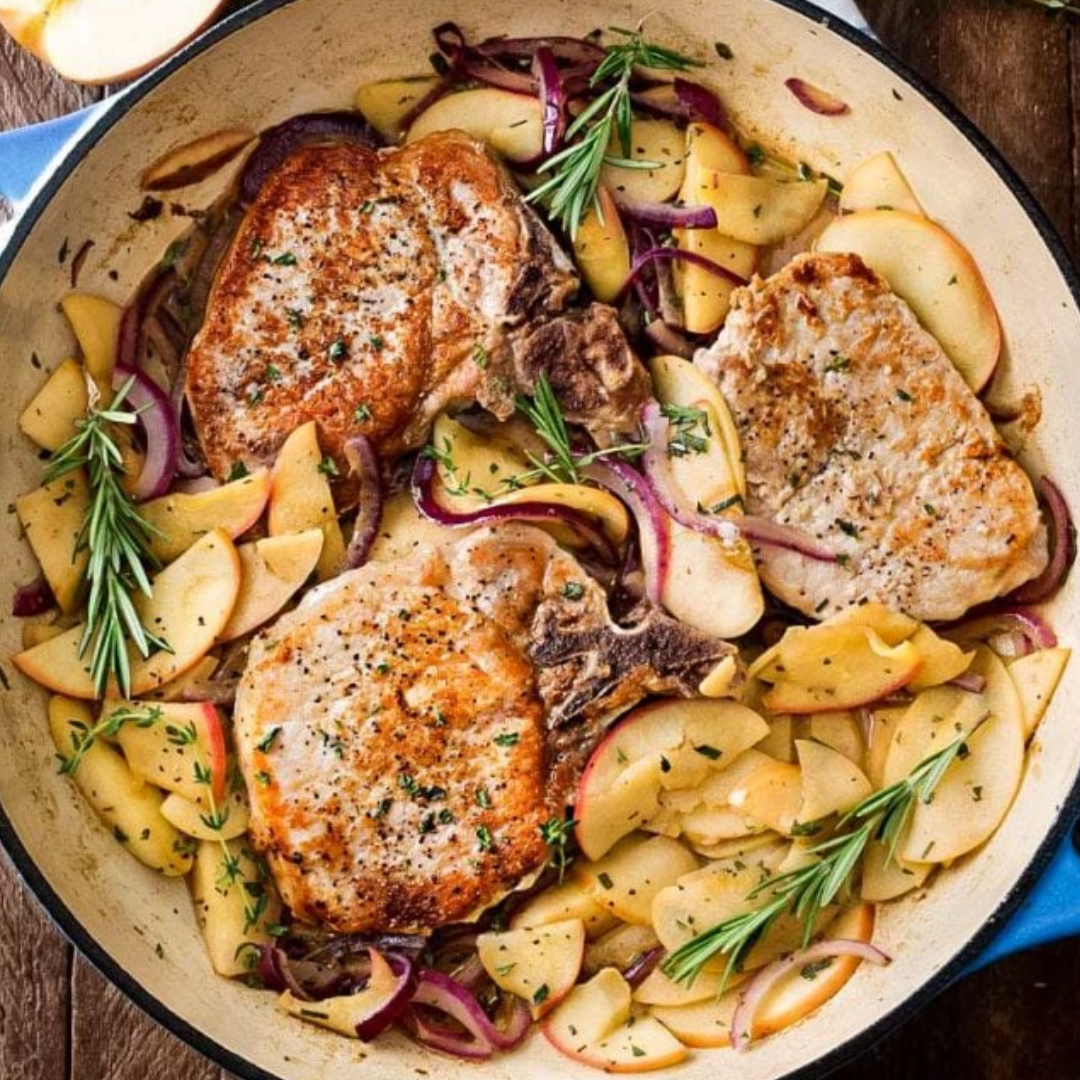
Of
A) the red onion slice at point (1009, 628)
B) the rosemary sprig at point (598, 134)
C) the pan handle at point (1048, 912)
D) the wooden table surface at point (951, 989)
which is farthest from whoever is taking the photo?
the wooden table surface at point (951, 989)

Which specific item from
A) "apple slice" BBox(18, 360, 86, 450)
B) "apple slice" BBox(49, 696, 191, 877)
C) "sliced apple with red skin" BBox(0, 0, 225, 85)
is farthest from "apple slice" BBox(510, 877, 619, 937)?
"sliced apple with red skin" BBox(0, 0, 225, 85)

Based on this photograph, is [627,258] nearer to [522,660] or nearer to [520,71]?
[520,71]

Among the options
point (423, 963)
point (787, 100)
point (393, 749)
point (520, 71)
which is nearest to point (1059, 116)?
point (787, 100)

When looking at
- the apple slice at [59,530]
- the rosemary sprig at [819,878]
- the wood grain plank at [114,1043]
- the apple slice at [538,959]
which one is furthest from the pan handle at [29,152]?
the rosemary sprig at [819,878]

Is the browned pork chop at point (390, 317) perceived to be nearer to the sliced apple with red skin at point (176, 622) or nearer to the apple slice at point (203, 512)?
the apple slice at point (203, 512)

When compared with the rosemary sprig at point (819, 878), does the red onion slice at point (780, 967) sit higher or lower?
lower

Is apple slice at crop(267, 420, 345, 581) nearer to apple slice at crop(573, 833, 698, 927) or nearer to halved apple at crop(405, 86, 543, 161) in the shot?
halved apple at crop(405, 86, 543, 161)

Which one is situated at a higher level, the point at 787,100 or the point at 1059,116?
the point at 787,100
